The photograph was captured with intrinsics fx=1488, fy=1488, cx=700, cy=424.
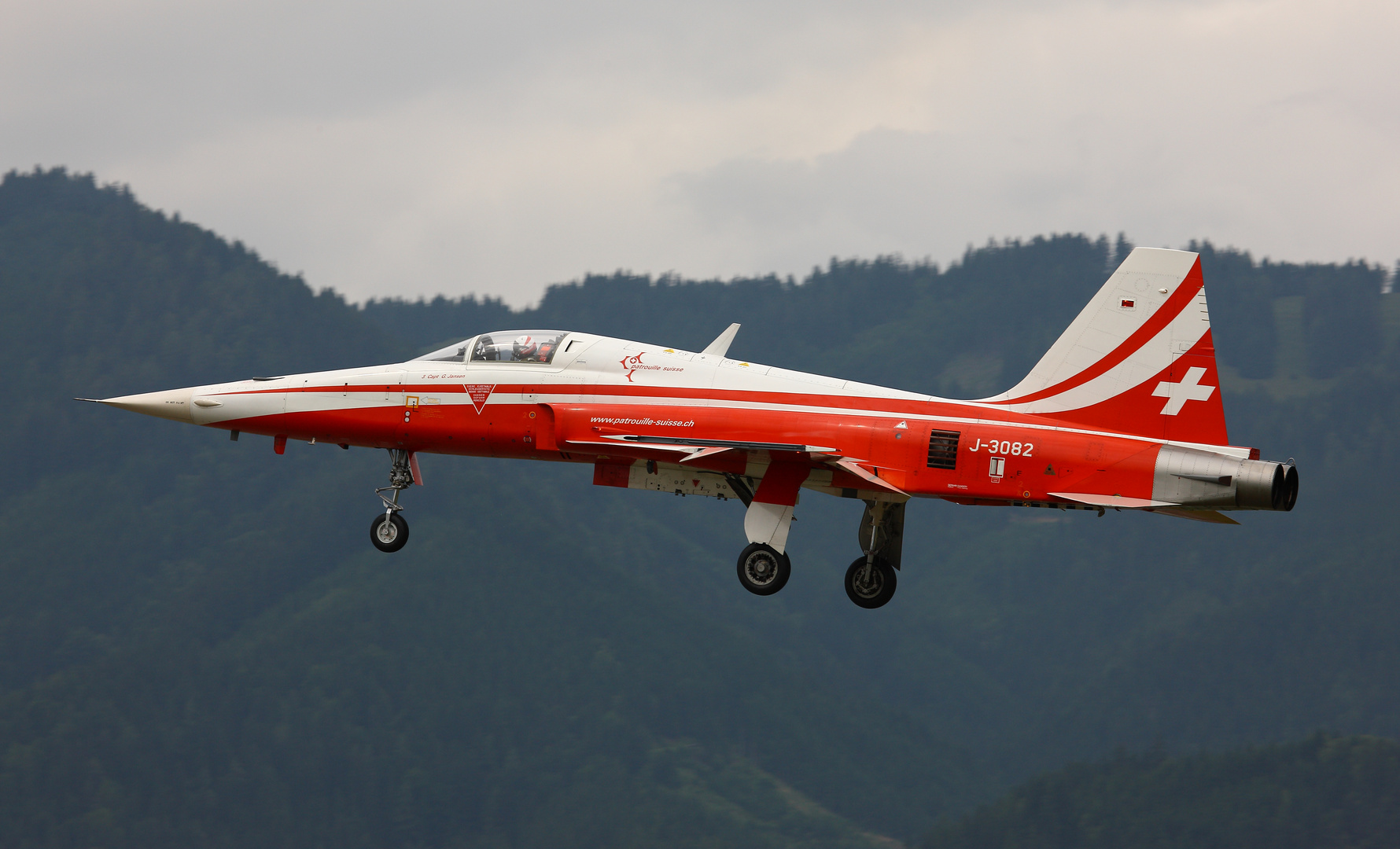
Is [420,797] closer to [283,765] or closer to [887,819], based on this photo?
[283,765]

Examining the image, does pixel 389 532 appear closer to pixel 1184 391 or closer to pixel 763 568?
pixel 763 568

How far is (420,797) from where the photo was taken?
7205 inches

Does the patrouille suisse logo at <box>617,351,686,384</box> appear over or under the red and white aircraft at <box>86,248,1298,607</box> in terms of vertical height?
over

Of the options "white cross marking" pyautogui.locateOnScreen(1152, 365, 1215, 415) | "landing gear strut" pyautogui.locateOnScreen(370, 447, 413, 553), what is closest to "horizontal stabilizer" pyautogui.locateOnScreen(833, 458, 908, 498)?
"white cross marking" pyautogui.locateOnScreen(1152, 365, 1215, 415)

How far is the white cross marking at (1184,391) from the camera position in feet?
68.3

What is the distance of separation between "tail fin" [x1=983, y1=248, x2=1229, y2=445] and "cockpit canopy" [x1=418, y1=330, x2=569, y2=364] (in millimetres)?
6835

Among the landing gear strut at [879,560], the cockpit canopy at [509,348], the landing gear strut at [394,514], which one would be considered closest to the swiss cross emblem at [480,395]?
the cockpit canopy at [509,348]

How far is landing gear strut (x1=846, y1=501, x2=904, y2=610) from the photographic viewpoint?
2362cm

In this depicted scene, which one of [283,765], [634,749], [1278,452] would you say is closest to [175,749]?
[283,765]

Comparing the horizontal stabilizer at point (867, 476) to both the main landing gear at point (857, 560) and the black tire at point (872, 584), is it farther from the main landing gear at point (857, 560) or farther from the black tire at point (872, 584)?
the black tire at point (872, 584)

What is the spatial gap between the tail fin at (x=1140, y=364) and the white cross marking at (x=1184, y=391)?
0.04 ft

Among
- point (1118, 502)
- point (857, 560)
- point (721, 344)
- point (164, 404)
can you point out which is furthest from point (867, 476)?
point (164, 404)

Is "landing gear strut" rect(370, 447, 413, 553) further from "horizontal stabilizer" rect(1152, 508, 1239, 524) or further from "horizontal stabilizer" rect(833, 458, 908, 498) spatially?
"horizontal stabilizer" rect(1152, 508, 1239, 524)

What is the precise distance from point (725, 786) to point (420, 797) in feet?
123
